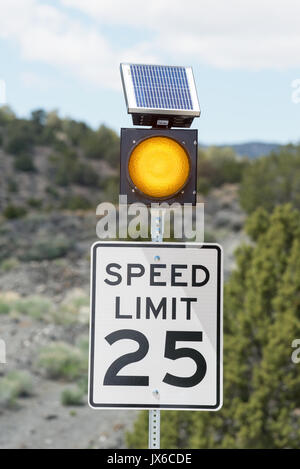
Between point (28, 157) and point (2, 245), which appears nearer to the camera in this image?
point (2, 245)

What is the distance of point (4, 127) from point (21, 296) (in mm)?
33649

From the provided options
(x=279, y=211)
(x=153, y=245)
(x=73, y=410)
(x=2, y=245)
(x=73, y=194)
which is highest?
(x=73, y=194)

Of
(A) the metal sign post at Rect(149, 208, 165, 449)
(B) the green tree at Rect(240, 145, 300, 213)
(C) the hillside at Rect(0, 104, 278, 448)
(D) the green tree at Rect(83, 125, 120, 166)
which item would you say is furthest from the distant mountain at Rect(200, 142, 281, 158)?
(A) the metal sign post at Rect(149, 208, 165, 449)

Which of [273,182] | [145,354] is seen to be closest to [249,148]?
[273,182]

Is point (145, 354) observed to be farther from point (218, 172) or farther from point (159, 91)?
point (218, 172)

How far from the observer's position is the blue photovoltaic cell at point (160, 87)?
13.0 ft

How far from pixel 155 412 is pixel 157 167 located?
48.7 inches

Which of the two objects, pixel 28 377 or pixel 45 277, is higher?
pixel 45 277

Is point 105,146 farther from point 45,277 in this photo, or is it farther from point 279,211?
point 279,211

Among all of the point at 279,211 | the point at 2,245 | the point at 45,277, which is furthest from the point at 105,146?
the point at 279,211

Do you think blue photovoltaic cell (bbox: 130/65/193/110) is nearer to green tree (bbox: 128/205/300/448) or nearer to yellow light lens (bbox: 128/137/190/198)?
yellow light lens (bbox: 128/137/190/198)

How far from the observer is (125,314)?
150 inches

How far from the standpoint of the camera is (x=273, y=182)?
125ft

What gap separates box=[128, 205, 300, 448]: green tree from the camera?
10.9 metres
